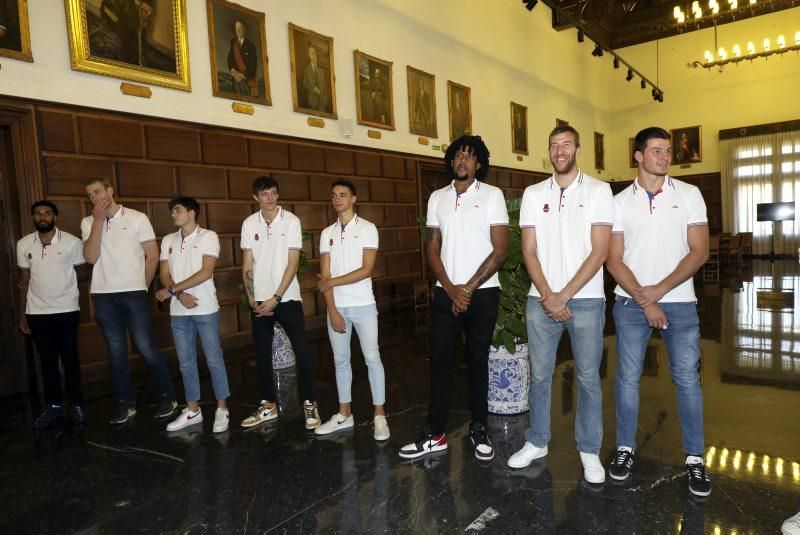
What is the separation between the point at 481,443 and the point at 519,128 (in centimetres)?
1154

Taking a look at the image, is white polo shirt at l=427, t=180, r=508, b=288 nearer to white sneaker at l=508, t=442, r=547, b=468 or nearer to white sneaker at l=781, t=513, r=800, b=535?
white sneaker at l=508, t=442, r=547, b=468

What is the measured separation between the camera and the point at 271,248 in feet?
11.6

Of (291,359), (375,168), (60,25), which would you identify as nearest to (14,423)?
(291,359)

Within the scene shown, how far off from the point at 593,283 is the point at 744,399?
6.61 ft

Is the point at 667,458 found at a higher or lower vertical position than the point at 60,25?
lower

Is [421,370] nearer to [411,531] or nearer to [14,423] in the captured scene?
[411,531]

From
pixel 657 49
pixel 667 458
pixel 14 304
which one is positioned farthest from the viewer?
pixel 657 49

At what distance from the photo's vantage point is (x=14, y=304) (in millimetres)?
4898

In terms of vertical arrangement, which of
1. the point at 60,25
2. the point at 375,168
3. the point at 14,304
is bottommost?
the point at 14,304

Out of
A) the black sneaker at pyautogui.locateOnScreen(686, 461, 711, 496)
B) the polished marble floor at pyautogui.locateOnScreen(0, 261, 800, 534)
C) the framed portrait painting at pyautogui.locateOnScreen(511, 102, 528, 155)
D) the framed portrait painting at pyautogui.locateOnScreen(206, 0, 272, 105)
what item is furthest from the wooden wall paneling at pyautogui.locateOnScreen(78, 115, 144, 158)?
the framed portrait painting at pyautogui.locateOnScreen(511, 102, 528, 155)

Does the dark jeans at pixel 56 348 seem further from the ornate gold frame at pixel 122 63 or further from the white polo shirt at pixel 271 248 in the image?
the ornate gold frame at pixel 122 63

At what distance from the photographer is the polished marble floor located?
90.6 inches

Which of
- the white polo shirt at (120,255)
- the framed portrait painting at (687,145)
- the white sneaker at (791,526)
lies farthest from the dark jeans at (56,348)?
the framed portrait painting at (687,145)

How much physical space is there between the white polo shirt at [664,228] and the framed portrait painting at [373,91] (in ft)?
22.0
